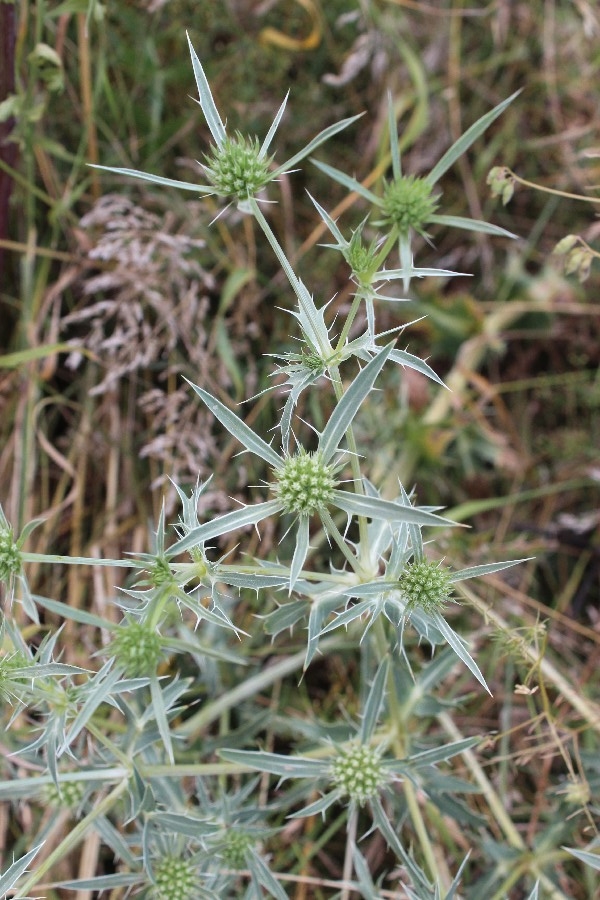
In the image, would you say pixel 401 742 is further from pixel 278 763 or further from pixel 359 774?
pixel 278 763

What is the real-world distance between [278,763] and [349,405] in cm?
71

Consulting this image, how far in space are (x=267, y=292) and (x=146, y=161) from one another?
0.53 meters

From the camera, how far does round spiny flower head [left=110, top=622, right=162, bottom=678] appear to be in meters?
1.21

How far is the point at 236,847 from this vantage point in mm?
1534

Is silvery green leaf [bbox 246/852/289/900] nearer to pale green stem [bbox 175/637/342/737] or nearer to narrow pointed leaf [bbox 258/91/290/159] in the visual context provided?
pale green stem [bbox 175/637/342/737]

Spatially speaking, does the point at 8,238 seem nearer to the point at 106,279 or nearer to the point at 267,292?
the point at 106,279

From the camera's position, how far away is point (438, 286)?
2709 mm

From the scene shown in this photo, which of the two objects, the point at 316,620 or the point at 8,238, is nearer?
the point at 316,620

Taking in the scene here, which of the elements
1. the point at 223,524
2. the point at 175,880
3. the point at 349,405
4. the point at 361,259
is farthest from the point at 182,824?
the point at 361,259

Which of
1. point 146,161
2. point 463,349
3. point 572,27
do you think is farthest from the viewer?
point 572,27

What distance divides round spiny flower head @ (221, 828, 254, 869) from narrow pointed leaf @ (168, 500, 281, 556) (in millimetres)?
692

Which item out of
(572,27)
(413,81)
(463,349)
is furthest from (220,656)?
(572,27)

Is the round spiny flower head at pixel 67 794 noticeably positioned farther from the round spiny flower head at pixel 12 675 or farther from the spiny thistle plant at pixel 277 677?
the round spiny flower head at pixel 12 675

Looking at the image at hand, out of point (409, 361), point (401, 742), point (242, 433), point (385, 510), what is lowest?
point (401, 742)
